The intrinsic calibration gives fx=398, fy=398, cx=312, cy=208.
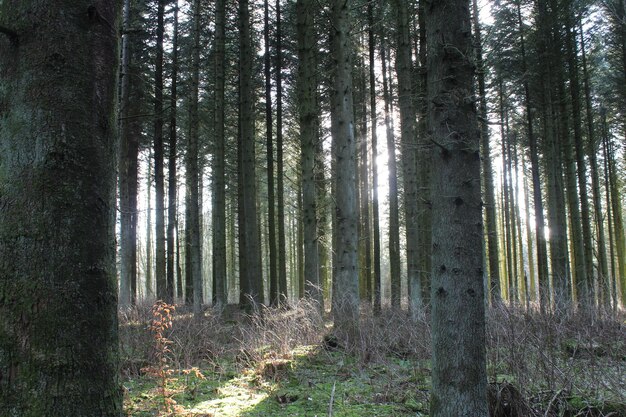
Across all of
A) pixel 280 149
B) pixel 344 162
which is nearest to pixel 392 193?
pixel 280 149

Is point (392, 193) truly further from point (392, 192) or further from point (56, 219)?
point (56, 219)

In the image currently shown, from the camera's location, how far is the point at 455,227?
3.09 metres

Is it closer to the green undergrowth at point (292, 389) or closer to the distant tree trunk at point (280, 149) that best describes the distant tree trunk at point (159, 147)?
the distant tree trunk at point (280, 149)

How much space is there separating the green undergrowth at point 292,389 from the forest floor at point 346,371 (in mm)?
13

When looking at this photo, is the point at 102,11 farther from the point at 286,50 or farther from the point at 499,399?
the point at 286,50

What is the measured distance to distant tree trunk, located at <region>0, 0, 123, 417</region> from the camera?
4.75ft

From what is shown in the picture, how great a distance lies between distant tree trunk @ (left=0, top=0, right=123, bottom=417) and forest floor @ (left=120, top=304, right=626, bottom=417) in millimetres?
1174

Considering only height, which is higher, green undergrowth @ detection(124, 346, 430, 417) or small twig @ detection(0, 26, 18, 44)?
small twig @ detection(0, 26, 18, 44)

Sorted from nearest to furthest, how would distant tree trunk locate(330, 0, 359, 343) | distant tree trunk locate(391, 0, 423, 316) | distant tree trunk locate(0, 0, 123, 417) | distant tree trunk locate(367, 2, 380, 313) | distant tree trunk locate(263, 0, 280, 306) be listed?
distant tree trunk locate(0, 0, 123, 417), distant tree trunk locate(330, 0, 359, 343), distant tree trunk locate(391, 0, 423, 316), distant tree trunk locate(263, 0, 280, 306), distant tree trunk locate(367, 2, 380, 313)

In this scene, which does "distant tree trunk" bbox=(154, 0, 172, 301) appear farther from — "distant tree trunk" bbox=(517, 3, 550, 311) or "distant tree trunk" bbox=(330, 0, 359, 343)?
"distant tree trunk" bbox=(517, 3, 550, 311)

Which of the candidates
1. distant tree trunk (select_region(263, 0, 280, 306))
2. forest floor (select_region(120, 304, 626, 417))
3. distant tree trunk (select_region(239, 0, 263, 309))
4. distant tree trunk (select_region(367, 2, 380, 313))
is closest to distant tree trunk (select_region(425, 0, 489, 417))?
forest floor (select_region(120, 304, 626, 417))

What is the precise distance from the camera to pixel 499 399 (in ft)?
10.9

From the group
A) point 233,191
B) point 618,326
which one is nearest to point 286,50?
point 233,191


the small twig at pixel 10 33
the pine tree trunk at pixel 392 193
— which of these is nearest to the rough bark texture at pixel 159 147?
the pine tree trunk at pixel 392 193
